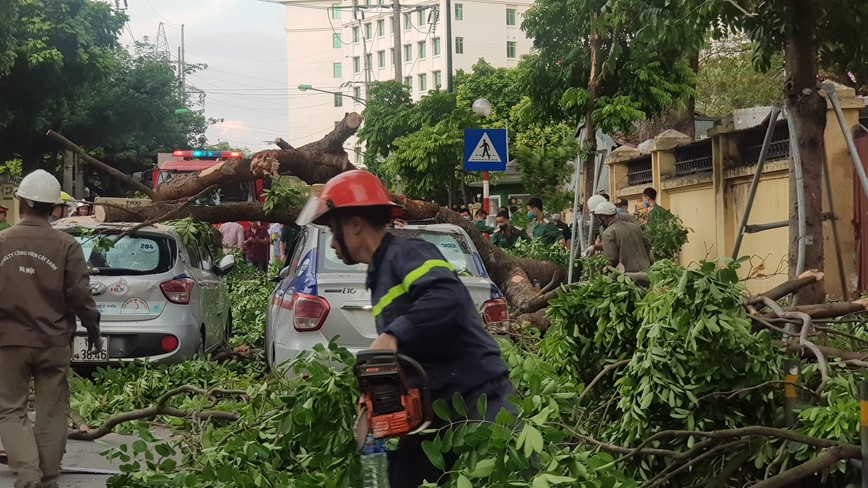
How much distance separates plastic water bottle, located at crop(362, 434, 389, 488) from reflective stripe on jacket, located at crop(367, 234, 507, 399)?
11.4 inches

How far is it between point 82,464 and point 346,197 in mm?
4661

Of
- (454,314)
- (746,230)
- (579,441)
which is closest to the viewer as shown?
(454,314)

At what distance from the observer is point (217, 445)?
5398 millimetres

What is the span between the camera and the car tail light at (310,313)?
8680mm

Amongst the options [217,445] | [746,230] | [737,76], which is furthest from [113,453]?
[737,76]

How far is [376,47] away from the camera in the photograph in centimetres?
11425

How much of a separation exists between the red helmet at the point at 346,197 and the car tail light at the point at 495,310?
4922 mm

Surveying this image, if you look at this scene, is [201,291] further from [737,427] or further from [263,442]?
[737,427]

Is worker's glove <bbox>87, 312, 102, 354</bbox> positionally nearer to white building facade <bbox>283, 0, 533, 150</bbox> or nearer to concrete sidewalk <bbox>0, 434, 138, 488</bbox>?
concrete sidewalk <bbox>0, 434, 138, 488</bbox>

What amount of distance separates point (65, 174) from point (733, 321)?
37.7m

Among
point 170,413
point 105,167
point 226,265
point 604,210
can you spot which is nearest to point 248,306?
point 226,265

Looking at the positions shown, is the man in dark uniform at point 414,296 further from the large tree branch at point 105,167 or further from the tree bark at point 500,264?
the tree bark at point 500,264

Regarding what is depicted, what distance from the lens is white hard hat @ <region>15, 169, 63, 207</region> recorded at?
6688 millimetres

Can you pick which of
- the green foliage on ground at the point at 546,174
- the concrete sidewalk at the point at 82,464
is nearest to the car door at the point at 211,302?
the concrete sidewalk at the point at 82,464
